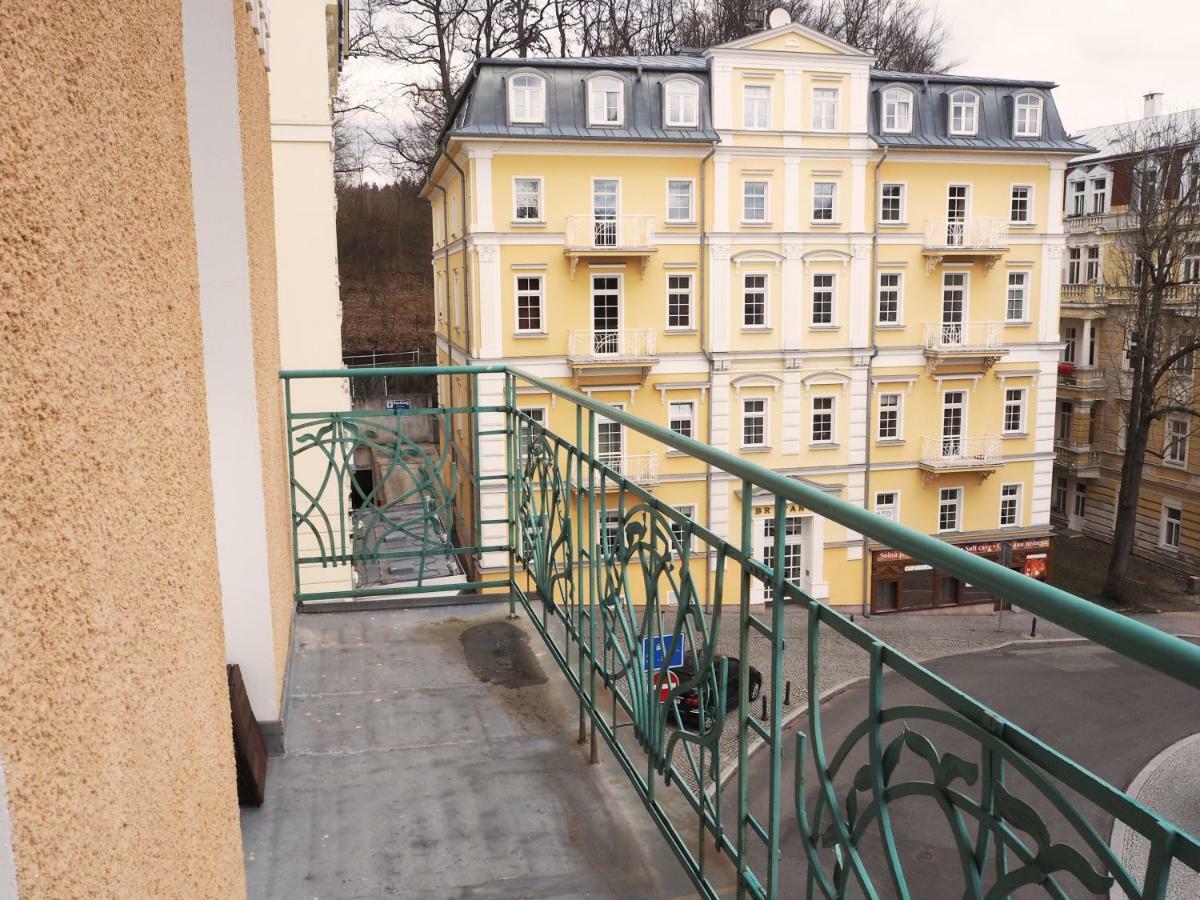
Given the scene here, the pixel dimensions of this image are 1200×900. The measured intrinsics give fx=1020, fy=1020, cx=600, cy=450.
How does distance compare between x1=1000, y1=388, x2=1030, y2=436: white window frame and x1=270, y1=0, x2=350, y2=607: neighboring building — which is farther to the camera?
x1=1000, y1=388, x2=1030, y2=436: white window frame

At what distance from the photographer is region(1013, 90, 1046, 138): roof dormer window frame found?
23.3m

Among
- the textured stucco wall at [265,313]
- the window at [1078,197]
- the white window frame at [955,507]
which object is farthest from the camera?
the window at [1078,197]

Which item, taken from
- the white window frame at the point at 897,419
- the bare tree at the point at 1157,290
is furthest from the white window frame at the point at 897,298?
the bare tree at the point at 1157,290

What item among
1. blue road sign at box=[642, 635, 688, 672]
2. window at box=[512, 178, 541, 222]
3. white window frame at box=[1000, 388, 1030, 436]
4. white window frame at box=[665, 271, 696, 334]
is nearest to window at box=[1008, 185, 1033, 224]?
white window frame at box=[1000, 388, 1030, 436]

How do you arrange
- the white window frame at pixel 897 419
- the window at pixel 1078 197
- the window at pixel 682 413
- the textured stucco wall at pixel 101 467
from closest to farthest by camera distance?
1. the textured stucco wall at pixel 101 467
2. the window at pixel 682 413
3. the white window frame at pixel 897 419
4. the window at pixel 1078 197

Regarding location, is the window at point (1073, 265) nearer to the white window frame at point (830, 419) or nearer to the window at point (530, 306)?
the white window frame at point (830, 419)

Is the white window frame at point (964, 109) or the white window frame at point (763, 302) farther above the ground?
the white window frame at point (964, 109)

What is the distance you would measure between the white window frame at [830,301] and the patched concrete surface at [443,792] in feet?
63.5

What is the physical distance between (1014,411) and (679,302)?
9.19 m

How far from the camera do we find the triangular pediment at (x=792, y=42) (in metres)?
20.9

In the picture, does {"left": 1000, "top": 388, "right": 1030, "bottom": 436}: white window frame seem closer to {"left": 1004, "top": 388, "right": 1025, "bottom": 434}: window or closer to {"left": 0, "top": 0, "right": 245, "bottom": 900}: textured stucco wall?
{"left": 1004, "top": 388, "right": 1025, "bottom": 434}: window

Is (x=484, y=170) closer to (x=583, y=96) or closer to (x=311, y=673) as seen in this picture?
(x=583, y=96)

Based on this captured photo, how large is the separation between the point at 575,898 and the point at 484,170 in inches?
747

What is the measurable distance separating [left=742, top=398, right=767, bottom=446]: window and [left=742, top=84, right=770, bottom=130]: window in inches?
230
